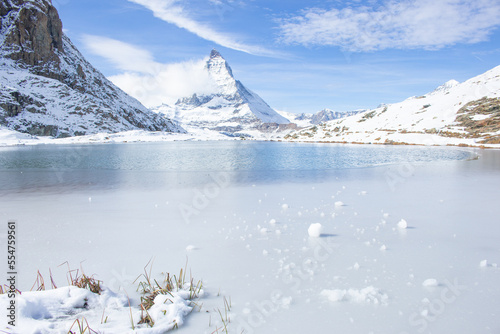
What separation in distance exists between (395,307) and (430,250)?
8.21ft

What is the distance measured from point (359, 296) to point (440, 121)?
80027mm

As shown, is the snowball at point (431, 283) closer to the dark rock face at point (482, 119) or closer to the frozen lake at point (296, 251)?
the frozen lake at point (296, 251)

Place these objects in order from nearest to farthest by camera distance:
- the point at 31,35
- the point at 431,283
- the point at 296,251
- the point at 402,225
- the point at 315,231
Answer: the point at 431,283
the point at 296,251
the point at 315,231
the point at 402,225
the point at 31,35

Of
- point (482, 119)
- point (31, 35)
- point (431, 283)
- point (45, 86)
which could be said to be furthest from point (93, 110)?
point (431, 283)

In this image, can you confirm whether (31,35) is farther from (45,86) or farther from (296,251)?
(296,251)

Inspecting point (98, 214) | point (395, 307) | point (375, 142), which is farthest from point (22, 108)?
point (395, 307)

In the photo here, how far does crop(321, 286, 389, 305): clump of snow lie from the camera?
409 cm

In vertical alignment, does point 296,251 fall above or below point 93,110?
below

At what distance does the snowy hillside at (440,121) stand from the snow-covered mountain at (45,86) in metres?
115

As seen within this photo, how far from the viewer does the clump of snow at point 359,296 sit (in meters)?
4.09

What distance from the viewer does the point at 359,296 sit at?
4.16 meters

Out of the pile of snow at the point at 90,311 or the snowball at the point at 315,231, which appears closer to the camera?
the pile of snow at the point at 90,311

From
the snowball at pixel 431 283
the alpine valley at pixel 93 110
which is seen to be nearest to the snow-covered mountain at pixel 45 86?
the alpine valley at pixel 93 110

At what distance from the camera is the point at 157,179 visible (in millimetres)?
16812
